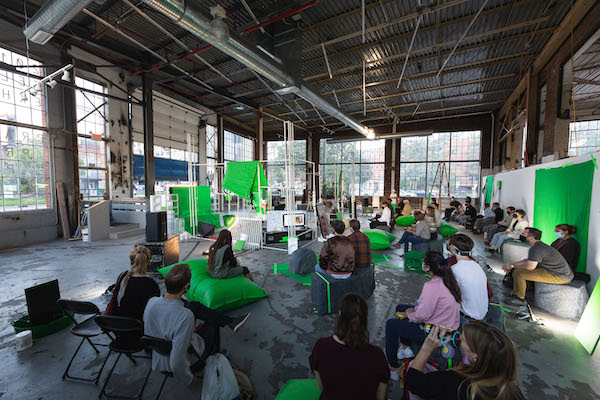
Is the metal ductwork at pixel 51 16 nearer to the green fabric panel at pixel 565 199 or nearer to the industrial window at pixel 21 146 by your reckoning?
the industrial window at pixel 21 146

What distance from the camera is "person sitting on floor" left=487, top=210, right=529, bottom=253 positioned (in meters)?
Result: 5.98

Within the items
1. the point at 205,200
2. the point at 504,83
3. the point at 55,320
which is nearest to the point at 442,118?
the point at 504,83

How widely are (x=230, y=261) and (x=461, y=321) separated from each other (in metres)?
2.91

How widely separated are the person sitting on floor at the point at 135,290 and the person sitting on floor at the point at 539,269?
485 cm

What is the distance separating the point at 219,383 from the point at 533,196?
785cm

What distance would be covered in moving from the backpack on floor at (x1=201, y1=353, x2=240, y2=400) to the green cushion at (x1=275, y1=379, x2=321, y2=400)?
0.35m

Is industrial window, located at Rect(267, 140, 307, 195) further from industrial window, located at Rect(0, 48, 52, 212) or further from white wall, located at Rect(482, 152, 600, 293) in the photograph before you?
industrial window, located at Rect(0, 48, 52, 212)

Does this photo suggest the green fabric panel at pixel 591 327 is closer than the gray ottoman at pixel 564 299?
Yes

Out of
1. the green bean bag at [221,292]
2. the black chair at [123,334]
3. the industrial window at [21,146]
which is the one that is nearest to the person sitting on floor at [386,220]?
the green bean bag at [221,292]

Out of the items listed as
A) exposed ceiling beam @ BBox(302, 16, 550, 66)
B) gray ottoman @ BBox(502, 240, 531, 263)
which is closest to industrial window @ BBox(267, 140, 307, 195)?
exposed ceiling beam @ BBox(302, 16, 550, 66)

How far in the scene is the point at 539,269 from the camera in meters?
3.53

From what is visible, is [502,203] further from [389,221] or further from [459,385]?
[459,385]

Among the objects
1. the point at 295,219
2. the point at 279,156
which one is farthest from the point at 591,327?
the point at 279,156

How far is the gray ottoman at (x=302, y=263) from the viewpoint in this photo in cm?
456
